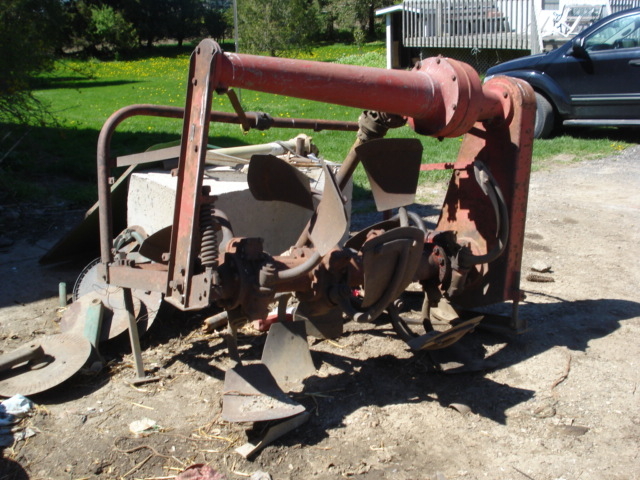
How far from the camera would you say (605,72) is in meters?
9.79

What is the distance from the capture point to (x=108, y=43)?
1277 inches

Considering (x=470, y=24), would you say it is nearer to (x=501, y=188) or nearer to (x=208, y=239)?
(x=501, y=188)

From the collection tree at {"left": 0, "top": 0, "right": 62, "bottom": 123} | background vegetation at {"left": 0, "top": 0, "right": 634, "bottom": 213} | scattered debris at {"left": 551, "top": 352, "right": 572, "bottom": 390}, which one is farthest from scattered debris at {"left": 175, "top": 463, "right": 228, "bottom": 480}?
tree at {"left": 0, "top": 0, "right": 62, "bottom": 123}

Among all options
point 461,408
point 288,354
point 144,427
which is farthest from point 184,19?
point 461,408

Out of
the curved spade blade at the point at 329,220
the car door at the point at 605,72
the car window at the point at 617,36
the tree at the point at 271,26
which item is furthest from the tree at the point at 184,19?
the curved spade blade at the point at 329,220

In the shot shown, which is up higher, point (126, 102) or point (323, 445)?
point (126, 102)

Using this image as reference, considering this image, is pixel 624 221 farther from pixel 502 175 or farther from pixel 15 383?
pixel 15 383

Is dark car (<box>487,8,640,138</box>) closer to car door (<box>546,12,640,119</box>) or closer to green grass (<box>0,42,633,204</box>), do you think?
car door (<box>546,12,640,119</box>)

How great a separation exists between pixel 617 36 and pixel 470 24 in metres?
8.51

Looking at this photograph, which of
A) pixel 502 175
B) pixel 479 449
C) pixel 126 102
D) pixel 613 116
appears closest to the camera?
pixel 479 449

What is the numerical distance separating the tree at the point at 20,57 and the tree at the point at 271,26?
12.8 metres

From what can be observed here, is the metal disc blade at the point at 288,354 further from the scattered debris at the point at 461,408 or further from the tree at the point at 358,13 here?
the tree at the point at 358,13

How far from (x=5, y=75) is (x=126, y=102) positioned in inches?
332


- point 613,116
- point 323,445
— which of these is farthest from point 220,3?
point 323,445
